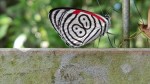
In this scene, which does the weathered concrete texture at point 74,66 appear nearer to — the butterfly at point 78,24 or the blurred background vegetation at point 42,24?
the butterfly at point 78,24

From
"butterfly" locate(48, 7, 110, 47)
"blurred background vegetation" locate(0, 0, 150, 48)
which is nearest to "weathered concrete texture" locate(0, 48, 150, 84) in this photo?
"butterfly" locate(48, 7, 110, 47)

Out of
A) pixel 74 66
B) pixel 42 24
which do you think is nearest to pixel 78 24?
pixel 74 66

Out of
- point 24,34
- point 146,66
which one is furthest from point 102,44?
point 146,66

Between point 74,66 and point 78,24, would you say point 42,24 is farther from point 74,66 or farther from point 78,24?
point 74,66

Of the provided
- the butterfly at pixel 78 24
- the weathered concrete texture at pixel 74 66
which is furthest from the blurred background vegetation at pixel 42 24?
the weathered concrete texture at pixel 74 66

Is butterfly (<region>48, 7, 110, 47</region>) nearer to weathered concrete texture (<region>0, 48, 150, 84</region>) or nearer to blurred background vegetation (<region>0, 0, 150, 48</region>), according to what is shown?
weathered concrete texture (<region>0, 48, 150, 84</region>)

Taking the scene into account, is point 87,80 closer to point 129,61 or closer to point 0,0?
point 129,61
